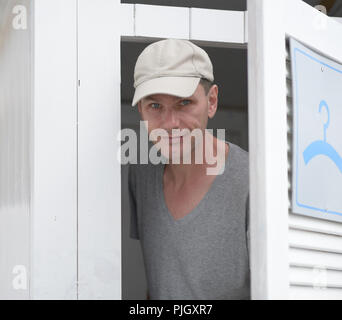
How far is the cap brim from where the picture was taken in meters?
2.15

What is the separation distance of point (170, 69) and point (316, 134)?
467mm

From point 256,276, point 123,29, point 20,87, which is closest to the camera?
point 256,276

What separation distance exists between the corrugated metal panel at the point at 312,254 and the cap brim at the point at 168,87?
301mm

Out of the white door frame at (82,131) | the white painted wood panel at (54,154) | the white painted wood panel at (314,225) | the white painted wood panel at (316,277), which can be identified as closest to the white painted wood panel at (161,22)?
the white door frame at (82,131)

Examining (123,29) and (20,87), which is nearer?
(123,29)

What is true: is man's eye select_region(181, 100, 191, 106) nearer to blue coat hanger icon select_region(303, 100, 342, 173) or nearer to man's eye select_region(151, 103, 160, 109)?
man's eye select_region(151, 103, 160, 109)

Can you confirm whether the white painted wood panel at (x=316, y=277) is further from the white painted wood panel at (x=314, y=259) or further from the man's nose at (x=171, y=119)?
the man's nose at (x=171, y=119)

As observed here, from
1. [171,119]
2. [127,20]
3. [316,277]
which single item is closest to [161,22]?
[127,20]

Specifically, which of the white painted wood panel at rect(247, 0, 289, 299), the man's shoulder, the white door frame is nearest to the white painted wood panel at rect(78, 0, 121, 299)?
the white door frame

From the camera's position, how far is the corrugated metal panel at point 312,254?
78.1 inches

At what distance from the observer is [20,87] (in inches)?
97.9
